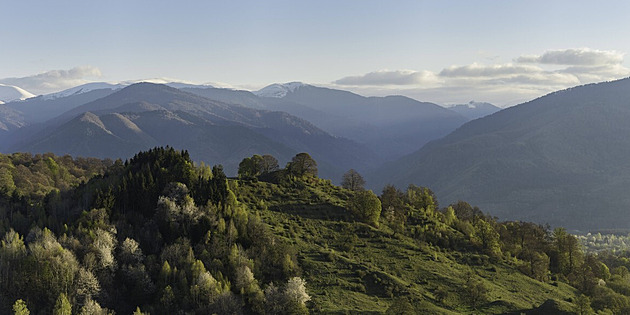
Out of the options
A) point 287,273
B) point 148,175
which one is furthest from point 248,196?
point 287,273

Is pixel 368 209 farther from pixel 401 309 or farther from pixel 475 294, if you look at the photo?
pixel 401 309

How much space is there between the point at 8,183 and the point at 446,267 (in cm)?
16778

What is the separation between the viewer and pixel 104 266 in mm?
72562

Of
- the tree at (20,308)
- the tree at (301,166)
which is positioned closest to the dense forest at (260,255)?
the tree at (20,308)

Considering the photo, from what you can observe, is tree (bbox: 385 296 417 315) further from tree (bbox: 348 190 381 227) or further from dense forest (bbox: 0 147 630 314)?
tree (bbox: 348 190 381 227)

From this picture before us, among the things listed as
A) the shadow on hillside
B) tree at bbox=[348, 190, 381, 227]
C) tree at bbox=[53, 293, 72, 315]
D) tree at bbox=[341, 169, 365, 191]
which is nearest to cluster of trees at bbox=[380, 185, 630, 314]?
tree at bbox=[348, 190, 381, 227]

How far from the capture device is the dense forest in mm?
68500

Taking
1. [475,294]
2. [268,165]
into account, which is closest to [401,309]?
[475,294]

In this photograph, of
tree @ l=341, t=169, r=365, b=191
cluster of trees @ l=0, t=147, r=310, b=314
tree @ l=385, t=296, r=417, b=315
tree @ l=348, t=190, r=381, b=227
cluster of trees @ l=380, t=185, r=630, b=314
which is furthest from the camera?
tree @ l=341, t=169, r=365, b=191

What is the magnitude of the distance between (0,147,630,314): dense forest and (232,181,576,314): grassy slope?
0.44m

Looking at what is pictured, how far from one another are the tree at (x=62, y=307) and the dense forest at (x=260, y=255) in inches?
15.0

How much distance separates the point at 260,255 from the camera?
271ft

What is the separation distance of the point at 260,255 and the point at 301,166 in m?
72.7

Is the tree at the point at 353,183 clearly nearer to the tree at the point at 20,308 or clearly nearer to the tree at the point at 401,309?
the tree at the point at 401,309
